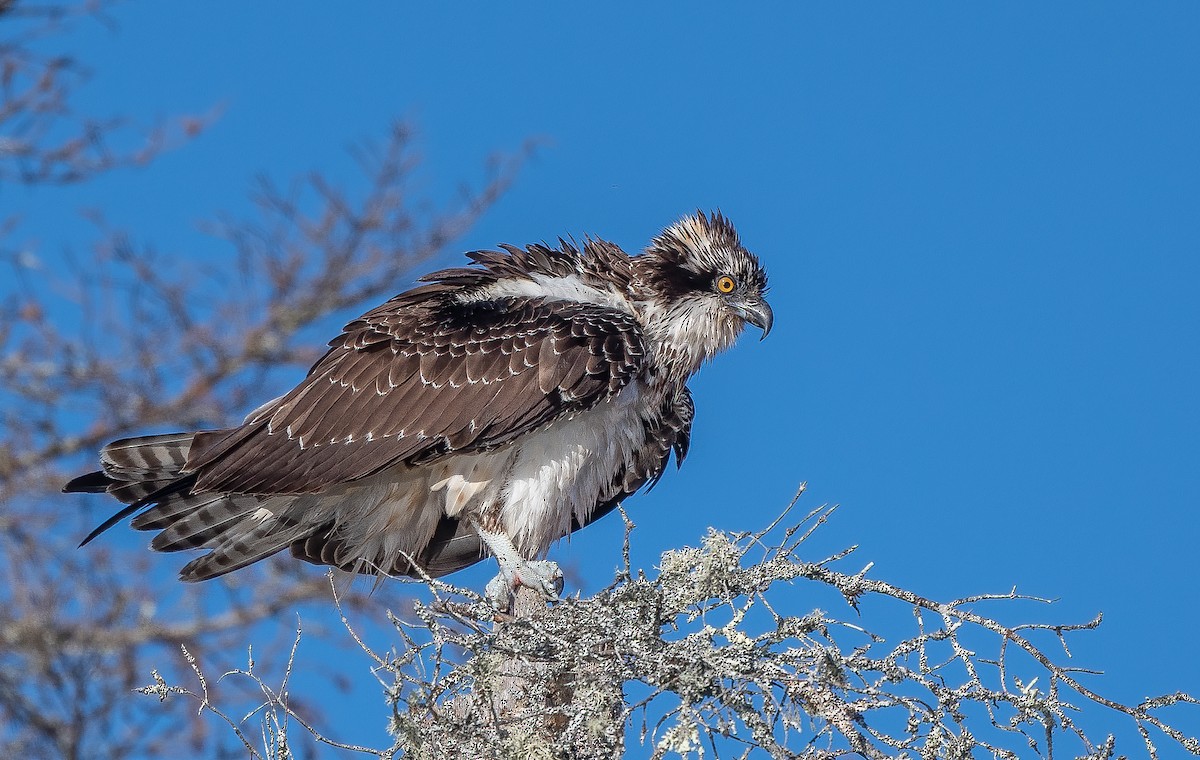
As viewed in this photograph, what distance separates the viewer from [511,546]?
5.54m

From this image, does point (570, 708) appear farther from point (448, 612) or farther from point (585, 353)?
point (585, 353)

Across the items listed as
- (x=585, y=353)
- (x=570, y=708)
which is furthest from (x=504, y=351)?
(x=570, y=708)

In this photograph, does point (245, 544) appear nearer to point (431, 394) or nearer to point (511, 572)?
point (431, 394)

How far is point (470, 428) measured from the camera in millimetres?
5426

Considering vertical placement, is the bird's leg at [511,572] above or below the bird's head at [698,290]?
below

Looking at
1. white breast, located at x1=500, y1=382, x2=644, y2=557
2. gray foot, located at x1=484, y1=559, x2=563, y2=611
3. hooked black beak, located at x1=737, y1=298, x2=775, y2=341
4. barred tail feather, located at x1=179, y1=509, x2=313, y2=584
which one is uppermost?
hooked black beak, located at x1=737, y1=298, x2=775, y2=341

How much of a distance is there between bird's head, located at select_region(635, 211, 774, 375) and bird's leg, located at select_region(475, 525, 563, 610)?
1.09 metres

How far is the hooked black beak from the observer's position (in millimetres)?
6105

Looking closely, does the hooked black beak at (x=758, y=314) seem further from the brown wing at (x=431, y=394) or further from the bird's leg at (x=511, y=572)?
the bird's leg at (x=511, y=572)

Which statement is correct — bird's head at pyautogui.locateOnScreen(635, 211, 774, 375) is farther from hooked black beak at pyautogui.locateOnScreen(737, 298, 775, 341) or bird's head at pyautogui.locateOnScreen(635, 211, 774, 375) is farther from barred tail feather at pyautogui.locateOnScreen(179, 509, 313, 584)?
barred tail feather at pyautogui.locateOnScreen(179, 509, 313, 584)

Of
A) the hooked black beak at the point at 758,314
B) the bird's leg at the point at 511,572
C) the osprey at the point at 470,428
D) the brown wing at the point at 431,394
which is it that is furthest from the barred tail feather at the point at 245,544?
the hooked black beak at the point at 758,314

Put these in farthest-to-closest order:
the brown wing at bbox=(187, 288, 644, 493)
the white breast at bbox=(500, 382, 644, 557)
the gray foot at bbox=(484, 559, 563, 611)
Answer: the white breast at bbox=(500, 382, 644, 557) → the brown wing at bbox=(187, 288, 644, 493) → the gray foot at bbox=(484, 559, 563, 611)

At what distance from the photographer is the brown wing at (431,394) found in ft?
17.7

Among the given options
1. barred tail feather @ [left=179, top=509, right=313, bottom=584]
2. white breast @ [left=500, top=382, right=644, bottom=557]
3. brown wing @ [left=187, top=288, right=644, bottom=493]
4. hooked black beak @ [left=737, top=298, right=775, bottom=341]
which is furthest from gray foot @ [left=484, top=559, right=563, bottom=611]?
hooked black beak @ [left=737, top=298, right=775, bottom=341]
